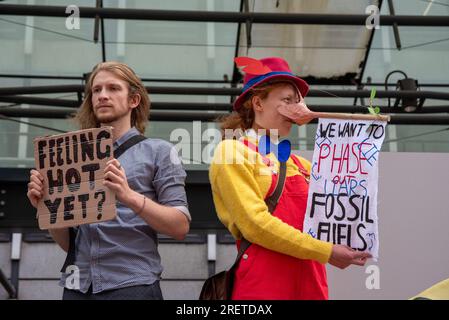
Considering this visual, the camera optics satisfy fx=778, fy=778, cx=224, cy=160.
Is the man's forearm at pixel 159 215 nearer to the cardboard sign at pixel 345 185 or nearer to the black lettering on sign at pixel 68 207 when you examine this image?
the black lettering on sign at pixel 68 207

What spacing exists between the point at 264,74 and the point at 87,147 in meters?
0.71

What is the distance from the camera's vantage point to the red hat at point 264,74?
2795mm

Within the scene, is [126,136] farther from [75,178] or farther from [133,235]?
[133,235]

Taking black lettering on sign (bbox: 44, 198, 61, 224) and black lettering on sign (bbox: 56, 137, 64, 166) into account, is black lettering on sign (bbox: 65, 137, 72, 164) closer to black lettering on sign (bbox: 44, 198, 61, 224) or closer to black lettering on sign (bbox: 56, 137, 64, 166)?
black lettering on sign (bbox: 56, 137, 64, 166)

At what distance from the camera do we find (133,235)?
253 centimetres

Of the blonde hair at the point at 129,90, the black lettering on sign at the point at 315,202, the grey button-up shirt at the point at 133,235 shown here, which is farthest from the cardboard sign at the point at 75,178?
the black lettering on sign at the point at 315,202

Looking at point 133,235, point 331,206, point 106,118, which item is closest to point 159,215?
point 133,235

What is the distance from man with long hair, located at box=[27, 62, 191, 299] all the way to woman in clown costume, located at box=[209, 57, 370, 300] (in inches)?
7.4

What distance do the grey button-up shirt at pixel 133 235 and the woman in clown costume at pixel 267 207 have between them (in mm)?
168

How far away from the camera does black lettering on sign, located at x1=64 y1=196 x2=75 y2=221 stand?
8.17 feet

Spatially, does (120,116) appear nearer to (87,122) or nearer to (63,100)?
(87,122)

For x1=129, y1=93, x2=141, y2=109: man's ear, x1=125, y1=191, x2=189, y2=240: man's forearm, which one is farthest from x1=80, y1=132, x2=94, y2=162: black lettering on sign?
x1=129, y1=93, x2=141, y2=109: man's ear

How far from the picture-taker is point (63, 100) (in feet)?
22.8
